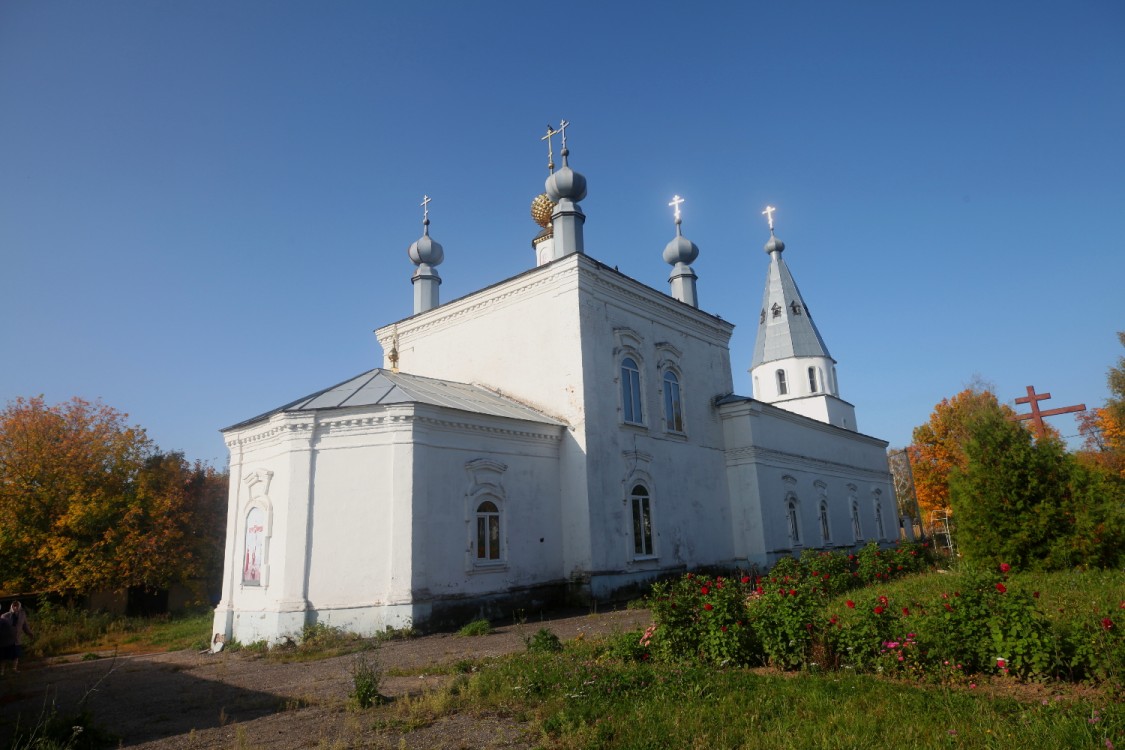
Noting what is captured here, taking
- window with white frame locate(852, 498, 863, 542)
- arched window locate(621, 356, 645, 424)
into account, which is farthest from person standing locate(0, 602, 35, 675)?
window with white frame locate(852, 498, 863, 542)

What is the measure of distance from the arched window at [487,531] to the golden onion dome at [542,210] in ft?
34.8

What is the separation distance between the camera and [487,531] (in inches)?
546

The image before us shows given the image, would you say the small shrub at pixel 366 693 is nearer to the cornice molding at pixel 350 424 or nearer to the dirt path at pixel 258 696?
the dirt path at pixel 258 696

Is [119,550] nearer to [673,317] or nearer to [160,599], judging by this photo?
[160,599]

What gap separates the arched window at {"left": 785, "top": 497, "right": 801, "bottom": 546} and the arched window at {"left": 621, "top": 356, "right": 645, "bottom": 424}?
7.35 meters

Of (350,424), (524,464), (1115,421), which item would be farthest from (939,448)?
(350,424)

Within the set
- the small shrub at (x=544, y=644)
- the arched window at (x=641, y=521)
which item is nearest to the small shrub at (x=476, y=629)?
the small shrub at (x=544, y=644)

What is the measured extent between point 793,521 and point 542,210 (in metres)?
13.1

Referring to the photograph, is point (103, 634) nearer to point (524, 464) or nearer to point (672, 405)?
point (524, 464)

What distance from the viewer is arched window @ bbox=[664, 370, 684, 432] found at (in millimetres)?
18781

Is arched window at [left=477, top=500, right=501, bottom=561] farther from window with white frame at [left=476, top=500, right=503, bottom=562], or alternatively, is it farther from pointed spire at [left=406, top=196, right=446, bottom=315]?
pointed spire at [left=406, top=196, right=446, bottom=315]

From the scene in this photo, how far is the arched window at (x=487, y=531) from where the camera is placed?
1370 cm

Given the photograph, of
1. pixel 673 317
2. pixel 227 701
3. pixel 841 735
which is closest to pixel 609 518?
pixel 673 317

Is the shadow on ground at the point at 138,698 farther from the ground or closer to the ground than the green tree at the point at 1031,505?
closer to the ground
